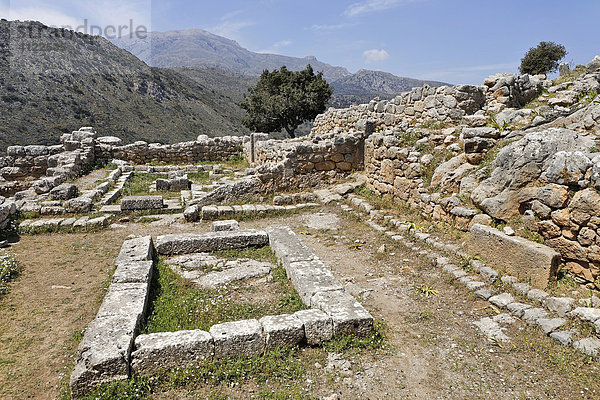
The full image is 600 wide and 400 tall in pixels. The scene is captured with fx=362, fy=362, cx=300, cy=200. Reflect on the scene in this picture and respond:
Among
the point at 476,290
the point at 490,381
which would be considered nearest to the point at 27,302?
the point at 490,381

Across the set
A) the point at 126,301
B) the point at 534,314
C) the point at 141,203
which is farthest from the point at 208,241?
the point at 534,314

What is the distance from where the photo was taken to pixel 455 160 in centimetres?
831

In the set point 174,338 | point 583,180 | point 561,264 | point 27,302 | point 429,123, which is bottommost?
point 27,302

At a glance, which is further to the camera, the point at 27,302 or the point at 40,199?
the point at 40,199

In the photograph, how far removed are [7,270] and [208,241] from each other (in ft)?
11.7

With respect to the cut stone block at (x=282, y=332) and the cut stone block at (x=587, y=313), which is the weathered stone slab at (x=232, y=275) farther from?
the cut stone block at (x=587, y=313)

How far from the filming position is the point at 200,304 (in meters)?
5.45

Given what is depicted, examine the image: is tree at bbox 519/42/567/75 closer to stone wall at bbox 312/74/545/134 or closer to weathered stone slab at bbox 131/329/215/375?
stone wall at bbox 312/74/545/134

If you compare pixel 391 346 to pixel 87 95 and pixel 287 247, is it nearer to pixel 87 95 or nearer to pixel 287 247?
pixel 287 247

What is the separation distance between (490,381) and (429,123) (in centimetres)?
862

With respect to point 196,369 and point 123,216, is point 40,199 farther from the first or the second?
point 196,369

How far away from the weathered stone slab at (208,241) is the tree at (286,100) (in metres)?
27.4

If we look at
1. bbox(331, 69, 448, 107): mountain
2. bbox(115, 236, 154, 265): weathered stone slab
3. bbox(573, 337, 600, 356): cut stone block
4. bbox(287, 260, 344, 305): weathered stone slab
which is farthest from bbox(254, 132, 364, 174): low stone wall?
bbox(331, 69, 448, 107): mountain

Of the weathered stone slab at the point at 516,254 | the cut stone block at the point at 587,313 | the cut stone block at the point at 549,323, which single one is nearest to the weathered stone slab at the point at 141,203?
the weathered stone slab at the point at 516,254
